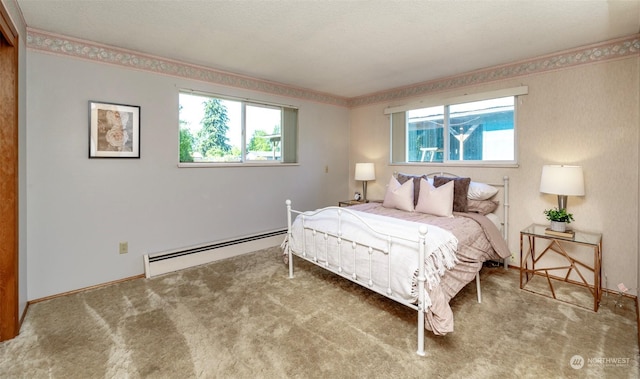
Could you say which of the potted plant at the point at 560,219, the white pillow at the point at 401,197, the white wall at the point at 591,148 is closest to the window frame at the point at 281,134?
the white pillow at the point at 401,197

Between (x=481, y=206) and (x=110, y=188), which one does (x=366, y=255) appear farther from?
(x=110, y=188)

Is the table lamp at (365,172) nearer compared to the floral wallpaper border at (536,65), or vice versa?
the floral wallpaper border at (536,65)

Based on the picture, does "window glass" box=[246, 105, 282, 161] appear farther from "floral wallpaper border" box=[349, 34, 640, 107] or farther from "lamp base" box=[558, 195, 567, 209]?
"lamp base" box=[558, 195, 567, 209]

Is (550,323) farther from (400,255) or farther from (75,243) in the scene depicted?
(75,243)

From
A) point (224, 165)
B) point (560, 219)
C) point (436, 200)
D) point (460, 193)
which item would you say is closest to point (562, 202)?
point (560, 219)

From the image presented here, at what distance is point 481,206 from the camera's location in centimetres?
343

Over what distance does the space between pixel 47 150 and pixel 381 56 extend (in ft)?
11.0

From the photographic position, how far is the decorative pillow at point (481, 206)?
134 inches

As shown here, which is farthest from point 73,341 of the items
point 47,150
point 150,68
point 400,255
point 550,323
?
point 550,323

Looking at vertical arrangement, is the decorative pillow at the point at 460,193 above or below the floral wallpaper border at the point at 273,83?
below

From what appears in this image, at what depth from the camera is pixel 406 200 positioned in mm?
3523

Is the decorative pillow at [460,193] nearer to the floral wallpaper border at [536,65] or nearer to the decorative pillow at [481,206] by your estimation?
the decorative pillow at [481,206]

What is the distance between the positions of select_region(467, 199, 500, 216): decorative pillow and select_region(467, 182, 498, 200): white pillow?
2.0 inches

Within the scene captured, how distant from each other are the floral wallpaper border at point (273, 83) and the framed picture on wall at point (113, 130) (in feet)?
Answer: 1.52
